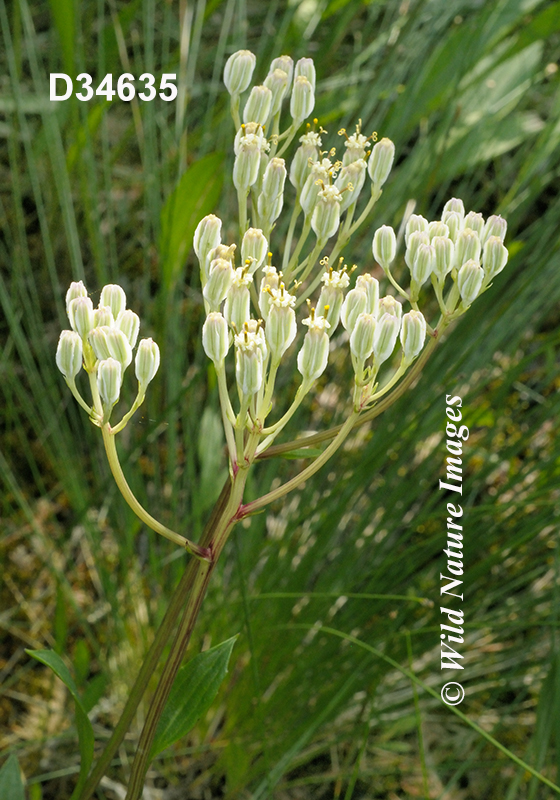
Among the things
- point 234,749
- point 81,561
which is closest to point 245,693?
point 234,749

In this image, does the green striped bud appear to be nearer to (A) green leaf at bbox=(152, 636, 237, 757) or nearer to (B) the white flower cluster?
(B) the white flower cluster

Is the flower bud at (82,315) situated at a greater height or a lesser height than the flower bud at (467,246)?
lesser

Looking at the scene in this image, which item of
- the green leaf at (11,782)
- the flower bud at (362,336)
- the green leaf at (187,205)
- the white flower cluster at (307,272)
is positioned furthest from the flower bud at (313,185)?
the green leaf at (11,782)

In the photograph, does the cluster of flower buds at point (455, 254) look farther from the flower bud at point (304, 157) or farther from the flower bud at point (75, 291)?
the flower bud at point (75, 291)

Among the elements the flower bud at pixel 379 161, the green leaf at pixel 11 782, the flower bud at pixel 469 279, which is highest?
the flower bud at pixel 379 161

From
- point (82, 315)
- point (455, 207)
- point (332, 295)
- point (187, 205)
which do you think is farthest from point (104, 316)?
point (187, 205)

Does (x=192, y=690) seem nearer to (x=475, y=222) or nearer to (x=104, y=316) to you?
(x=104, y=316)
